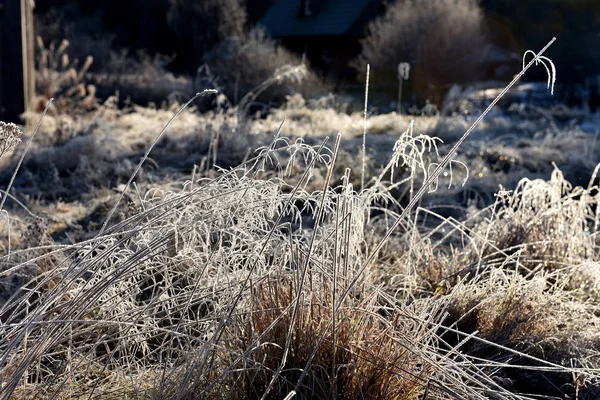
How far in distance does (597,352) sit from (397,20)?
13.7 m

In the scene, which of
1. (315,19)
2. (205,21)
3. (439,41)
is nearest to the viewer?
(439,41)

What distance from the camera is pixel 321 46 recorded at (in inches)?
884

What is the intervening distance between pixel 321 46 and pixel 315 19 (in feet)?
4.35

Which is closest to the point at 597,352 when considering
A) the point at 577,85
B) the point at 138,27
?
the point at 577,85

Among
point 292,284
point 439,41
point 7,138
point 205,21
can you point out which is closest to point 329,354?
point 292,284

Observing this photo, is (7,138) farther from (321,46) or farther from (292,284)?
(321,46)

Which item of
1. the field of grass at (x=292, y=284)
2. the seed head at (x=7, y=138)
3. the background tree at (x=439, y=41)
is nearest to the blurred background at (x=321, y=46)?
the background tree at (x=439, y=41)

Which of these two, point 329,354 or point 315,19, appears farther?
point 315,19

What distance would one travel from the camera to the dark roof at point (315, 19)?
22.0 m

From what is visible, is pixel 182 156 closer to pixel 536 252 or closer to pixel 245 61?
pixel 536 252

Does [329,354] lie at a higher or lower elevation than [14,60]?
lower

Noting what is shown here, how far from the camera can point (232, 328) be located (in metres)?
1.92

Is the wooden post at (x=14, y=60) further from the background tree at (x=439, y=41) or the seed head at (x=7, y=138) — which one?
the background tree at (x=439, y=41)

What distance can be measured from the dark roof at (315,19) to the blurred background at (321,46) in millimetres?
54
